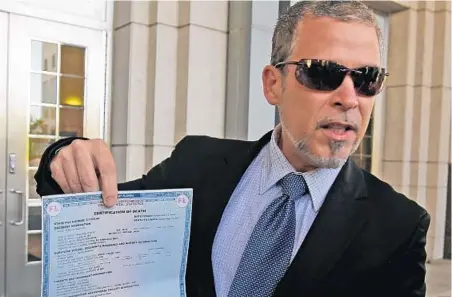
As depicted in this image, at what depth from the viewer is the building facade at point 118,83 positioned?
3922 millimetres

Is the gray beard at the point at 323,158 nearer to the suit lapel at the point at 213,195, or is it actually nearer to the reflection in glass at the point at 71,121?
the suit lapel at the point at 213,195

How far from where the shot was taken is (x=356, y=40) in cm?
121

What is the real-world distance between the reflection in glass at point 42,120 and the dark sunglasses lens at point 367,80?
11.3 feet

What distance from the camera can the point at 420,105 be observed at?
21.4 feet

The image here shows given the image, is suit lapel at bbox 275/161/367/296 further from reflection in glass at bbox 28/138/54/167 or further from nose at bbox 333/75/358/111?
reflection in glass at bbox 28/138/54/167

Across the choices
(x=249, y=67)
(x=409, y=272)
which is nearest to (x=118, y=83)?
(x=249, y=67)

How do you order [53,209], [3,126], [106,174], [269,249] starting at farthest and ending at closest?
[3,126], [269,249], [106,174], [53,209]

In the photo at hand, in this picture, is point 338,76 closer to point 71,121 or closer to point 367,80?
point 367,80

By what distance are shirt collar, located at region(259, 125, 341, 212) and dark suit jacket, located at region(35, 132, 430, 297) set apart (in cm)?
3

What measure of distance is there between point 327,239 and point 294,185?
197 millimetres

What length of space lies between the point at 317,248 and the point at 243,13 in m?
3.47

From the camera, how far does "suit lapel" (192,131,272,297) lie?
1356 mm

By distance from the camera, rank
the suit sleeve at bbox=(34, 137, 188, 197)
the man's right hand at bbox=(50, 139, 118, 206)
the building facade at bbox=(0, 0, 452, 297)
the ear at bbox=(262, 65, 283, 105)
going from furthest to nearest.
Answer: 1. the building facade at bbox=(0, 0, 452, 297)
2. the ear at bbox=(262, 65, 283, 105)
3. the suit sleeve at bbox=(34, 137, 188, 197)
4. the man's right hand at bbox=(50, 139, 118, 206)

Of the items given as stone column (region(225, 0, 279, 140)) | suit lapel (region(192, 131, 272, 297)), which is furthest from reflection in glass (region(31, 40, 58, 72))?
suit lapel (region(192, 131, 272, 297))
